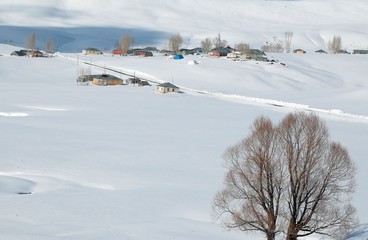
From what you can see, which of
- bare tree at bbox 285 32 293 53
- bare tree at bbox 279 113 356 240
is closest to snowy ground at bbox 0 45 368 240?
bare tree at bbox 279 113 356 240

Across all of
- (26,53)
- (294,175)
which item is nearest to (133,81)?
(26,53)

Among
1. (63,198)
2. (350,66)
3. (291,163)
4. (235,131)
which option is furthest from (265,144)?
(350,66)

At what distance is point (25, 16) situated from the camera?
7131 inches

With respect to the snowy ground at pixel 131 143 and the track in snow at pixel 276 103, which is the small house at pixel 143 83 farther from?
the track in snow at pixel 276 103

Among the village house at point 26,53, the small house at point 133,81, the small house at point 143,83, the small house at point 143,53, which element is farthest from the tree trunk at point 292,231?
the small house at point 143,53

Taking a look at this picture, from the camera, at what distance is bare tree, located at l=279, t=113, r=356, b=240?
41.0 feet

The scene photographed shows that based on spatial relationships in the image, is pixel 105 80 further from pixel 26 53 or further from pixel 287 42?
pixel 287 42

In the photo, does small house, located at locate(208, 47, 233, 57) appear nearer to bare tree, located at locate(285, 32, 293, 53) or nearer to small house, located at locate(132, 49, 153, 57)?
small house, located at locate(132, 49, 153, 57)

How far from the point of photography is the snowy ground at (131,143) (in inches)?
633

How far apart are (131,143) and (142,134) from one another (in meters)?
2.83

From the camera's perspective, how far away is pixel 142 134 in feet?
103

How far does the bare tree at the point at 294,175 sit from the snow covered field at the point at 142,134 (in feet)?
4.43

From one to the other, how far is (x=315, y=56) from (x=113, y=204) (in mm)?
75242

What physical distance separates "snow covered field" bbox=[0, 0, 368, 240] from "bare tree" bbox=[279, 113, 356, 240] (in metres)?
1.25
